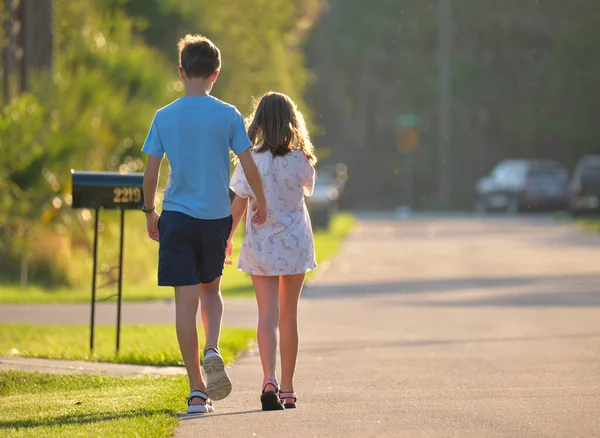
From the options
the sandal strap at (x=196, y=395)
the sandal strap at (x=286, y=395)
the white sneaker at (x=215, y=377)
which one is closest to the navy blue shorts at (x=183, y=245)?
the white sneaker at (x=215, y=377)

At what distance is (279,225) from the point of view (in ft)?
28.2

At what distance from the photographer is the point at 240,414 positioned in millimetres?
8258

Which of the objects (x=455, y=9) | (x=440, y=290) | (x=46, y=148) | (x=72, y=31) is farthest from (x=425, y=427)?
(x=455, y=9)

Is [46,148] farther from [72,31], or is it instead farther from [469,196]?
[469,196]

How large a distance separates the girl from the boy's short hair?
51 centimetres

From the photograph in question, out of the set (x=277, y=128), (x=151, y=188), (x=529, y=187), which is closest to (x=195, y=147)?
(x=151, y=188)

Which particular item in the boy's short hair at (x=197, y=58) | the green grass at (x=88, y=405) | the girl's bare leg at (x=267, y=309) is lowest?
the green grass at (x=88, y=405)

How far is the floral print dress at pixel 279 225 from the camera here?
8.55 meters

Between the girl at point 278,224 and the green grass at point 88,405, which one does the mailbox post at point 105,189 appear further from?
the girl at point 278,224

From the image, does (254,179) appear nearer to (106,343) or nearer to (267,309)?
(267,309)

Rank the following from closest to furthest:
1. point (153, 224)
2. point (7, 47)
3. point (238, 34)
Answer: point (153, 224) → point (7, 47) → point (238, 34)

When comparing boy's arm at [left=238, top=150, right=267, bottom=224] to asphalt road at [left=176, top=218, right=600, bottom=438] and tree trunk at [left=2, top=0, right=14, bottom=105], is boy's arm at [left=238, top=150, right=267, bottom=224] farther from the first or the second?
tree trunk at [left=2, top=0, right=14, bottom=105]

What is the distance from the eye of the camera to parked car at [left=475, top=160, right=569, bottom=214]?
47438mm

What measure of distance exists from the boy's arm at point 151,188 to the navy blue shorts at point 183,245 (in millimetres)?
108
